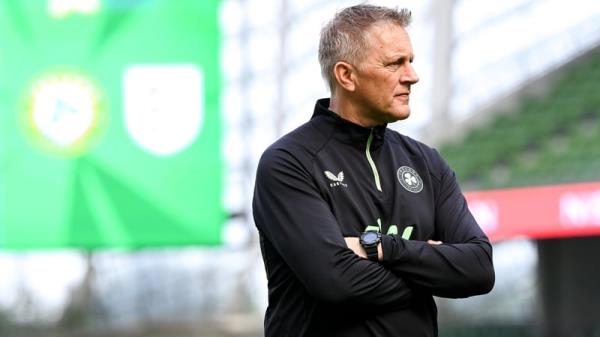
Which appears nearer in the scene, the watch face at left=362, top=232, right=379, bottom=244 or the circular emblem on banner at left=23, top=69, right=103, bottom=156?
the watch face at left=362, top=232, right=379, bottom=244

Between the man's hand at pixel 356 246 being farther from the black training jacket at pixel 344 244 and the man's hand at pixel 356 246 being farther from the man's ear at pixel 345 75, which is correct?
the man's ear at pixel 345 75

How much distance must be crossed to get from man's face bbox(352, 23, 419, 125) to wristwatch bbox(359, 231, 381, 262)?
259mm

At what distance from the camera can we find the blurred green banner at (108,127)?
746 cm

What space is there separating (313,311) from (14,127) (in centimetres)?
519

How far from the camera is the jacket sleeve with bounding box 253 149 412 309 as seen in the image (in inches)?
102

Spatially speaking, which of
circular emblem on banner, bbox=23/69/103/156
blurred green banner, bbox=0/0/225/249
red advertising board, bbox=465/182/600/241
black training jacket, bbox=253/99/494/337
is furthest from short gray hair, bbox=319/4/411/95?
red advertising board, bbox=465/182/600/241

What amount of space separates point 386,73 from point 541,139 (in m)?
10.0

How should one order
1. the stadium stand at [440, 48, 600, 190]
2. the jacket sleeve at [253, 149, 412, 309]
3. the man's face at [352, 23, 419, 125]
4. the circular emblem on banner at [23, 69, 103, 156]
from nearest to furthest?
the jacket sleeve at [253, 149, 412, 309] < the man's face at [352, 23, 419, 125] < the circular emblem on banner at [23, 69, 103, 156] < the stadium stand at [440, 48, 600, 190]

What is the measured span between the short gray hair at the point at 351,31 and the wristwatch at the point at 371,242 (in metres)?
0.35

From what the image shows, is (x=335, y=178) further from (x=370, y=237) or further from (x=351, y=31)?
(x=351, y=31)

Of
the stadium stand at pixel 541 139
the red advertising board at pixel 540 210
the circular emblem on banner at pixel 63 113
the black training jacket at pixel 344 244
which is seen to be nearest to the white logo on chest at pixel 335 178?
the black training jacket at pixel 344 244

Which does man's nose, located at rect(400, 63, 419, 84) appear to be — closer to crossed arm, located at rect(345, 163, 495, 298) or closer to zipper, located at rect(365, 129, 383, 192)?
zipper, located at rect(365, 129, 383, 192)

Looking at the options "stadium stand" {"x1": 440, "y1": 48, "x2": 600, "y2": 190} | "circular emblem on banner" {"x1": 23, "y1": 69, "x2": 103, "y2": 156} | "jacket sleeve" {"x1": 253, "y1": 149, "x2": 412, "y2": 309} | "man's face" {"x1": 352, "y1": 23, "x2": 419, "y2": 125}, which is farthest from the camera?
"stadium stand" {"x1": 440, "y1": 48, "x2": 600, "y2": 190}

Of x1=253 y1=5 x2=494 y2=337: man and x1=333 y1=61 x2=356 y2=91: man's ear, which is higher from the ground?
x1=333 y1=61 x2=356 y2=91: man's ear
